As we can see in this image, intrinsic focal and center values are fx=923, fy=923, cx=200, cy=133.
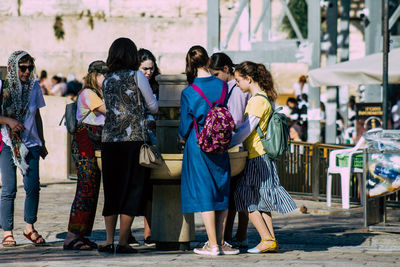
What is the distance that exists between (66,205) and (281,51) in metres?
5.20

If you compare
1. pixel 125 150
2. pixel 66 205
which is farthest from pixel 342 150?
pixel 125 150

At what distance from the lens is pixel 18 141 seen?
847 cm

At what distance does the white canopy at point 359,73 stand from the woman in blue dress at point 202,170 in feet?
17.1

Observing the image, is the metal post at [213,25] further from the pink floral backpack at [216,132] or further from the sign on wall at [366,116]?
the pink floral backpack at [216,132]

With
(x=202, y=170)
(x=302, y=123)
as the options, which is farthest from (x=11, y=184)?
(x=302, y=123)

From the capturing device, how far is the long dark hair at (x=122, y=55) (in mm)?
7703

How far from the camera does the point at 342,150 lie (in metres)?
12.4

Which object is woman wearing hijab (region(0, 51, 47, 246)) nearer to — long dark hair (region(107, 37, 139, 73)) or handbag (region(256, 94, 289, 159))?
long dark hair (region(107, 37, 139, 73))

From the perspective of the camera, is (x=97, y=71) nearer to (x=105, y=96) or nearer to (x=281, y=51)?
(x=105, y=96)

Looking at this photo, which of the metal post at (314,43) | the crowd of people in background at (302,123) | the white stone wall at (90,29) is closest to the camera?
the metal post at (314,43)

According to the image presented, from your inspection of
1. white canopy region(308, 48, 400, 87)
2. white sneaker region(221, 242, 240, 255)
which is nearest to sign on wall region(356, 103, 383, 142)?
white canopy region(308, 48, 400, 87)

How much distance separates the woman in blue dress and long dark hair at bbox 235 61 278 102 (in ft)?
1.55

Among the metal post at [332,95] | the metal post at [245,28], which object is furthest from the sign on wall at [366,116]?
the metal post at [245,28]

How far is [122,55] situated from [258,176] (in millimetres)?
1581
